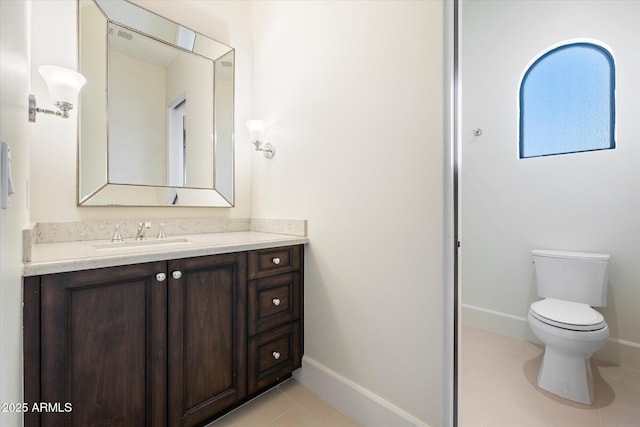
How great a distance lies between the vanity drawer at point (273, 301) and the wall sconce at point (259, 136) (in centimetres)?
87

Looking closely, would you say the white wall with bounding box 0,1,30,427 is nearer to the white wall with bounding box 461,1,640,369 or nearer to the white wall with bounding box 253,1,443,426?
the white wall with bounding box 253,1,443,426

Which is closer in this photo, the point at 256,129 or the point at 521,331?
the point at 256,129

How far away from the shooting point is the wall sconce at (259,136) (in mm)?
2012

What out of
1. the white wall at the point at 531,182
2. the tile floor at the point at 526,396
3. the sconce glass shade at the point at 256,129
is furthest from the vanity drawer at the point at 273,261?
the white wall at the point at 531,182

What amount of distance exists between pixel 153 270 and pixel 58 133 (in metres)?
0.95

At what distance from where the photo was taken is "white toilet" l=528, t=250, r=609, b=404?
1.56 meters

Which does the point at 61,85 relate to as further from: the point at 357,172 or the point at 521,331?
the point at 521,331

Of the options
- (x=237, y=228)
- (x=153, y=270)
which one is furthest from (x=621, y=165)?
(x=153, y=270)

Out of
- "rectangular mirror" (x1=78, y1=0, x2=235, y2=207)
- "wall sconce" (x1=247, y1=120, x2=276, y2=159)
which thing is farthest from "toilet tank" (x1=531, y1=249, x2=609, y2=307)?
"rectangular mirror" (x1=78, y1=0, x2=235, y2=207)

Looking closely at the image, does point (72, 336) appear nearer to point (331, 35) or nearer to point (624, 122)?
point (331, 35)

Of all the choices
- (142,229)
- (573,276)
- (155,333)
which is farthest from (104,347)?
(573,276)

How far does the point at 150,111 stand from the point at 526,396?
2785 millimetres

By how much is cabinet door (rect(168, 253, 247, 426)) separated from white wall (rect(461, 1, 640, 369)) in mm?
2112

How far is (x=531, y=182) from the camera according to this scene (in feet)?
7.39
